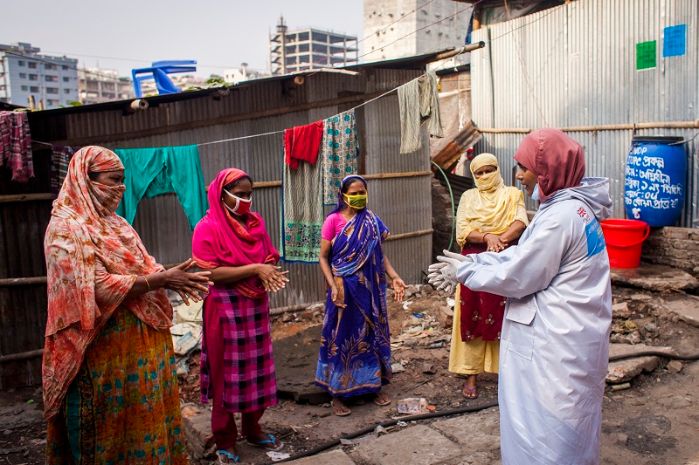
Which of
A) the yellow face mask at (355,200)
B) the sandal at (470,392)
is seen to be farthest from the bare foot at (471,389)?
the yellow face mask at (355,200)

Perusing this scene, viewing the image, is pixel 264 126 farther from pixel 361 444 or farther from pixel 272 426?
pixel 361 444

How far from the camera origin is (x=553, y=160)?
8.18 feet

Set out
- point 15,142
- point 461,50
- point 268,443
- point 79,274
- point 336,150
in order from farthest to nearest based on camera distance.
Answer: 1. point 336,150
2. point 461,50
3. point 15,142
4. point 268,443
5. point 79,274

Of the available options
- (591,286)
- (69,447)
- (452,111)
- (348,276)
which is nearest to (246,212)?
(348,276)

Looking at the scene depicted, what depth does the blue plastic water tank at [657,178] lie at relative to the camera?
Answer: 7305 mm

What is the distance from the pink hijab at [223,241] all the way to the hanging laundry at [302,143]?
3.66 meters

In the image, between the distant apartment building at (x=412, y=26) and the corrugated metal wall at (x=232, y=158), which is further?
the distant apartment building at (x=412, y=26)

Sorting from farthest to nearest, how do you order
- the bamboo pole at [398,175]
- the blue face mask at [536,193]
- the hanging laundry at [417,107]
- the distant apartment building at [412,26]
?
the distant apartment building at [412,26], the bamboo pole at [398,175], the hanging laundry at [417,107], the blue face mask at [536,193]

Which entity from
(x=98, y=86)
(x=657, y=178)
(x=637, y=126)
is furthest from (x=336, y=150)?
(x=98, y=86)

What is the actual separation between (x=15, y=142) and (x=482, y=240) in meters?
4.33

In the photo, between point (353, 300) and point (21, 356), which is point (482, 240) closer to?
point (353, 300)

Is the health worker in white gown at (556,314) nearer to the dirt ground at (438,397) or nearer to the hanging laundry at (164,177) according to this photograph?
the dirt ground at (438,397)

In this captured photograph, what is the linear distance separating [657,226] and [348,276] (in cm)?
499

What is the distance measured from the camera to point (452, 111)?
48.1 feet
